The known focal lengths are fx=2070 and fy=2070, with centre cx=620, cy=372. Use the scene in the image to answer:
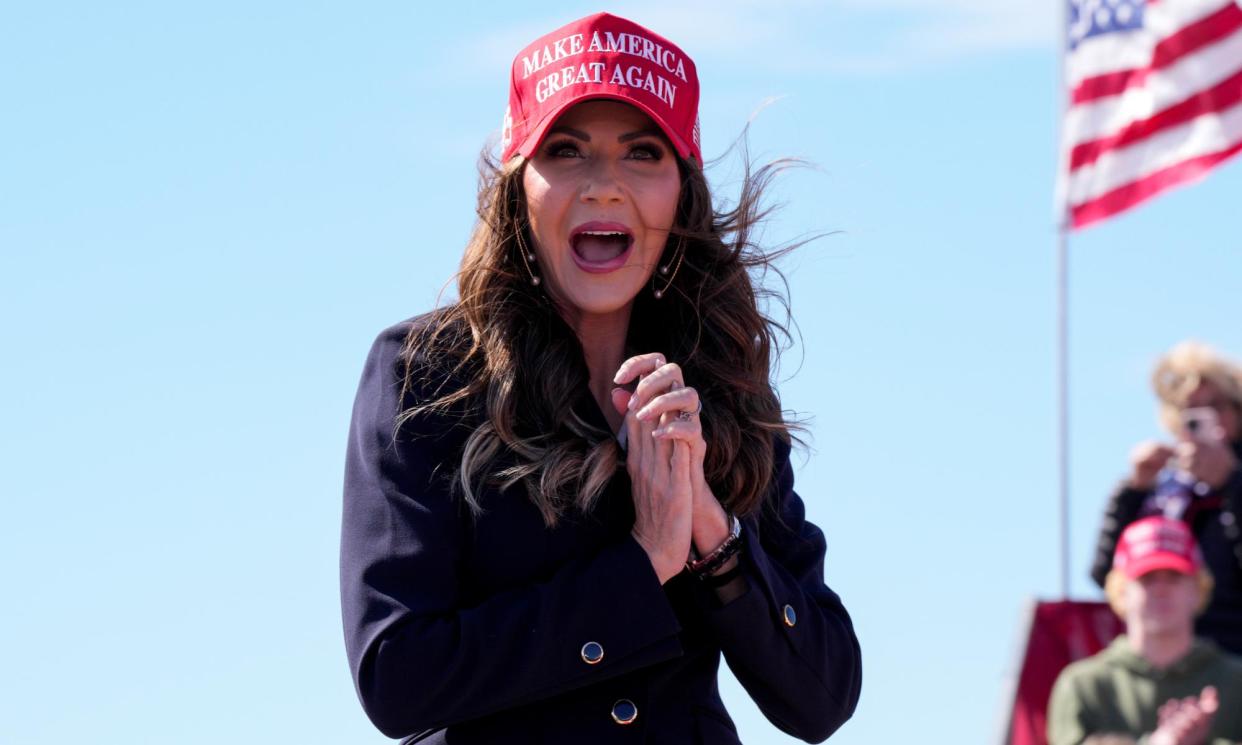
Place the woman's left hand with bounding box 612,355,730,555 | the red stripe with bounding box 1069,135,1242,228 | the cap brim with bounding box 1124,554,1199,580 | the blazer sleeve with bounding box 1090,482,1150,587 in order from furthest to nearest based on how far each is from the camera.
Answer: the woman's left hand with bounding box 612,355,730,555, the red stripe with bounding box 1069,135,1242,228, the blazer sleeve with bounding box 1090,482,1150,587, the cap brim with bounding box 1124,554,1199,580

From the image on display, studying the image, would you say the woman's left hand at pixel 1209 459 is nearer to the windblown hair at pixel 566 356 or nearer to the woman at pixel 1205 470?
the woman at pixel 1205 470

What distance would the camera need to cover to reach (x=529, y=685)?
15.9 ft

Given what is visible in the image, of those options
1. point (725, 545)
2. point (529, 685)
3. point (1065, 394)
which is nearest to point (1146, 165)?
point (1065, 394)

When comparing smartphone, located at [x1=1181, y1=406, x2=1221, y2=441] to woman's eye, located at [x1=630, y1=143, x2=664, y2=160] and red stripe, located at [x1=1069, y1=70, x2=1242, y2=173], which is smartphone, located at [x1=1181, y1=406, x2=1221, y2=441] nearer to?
red stripe, located at [x1=1069, y1=70, x2=1242, y2=173]

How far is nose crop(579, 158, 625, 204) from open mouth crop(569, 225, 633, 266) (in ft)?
0.24

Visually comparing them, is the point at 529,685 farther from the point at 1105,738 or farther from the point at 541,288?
the point at 1105,738

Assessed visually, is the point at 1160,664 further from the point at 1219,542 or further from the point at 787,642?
the point at 787,642

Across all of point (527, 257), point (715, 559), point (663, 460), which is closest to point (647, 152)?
point (527, 257)

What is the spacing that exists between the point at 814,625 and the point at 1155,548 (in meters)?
1.75

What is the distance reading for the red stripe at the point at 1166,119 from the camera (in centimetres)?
463

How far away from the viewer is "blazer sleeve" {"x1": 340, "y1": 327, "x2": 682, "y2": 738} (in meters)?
4.79

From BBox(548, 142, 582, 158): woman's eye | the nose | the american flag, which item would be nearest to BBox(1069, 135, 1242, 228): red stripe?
the american flag

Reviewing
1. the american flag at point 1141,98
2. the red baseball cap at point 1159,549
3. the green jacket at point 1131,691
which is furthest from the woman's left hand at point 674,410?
the red baseball cap at point 1159,549

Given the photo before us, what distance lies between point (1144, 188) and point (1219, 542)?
1.29m
